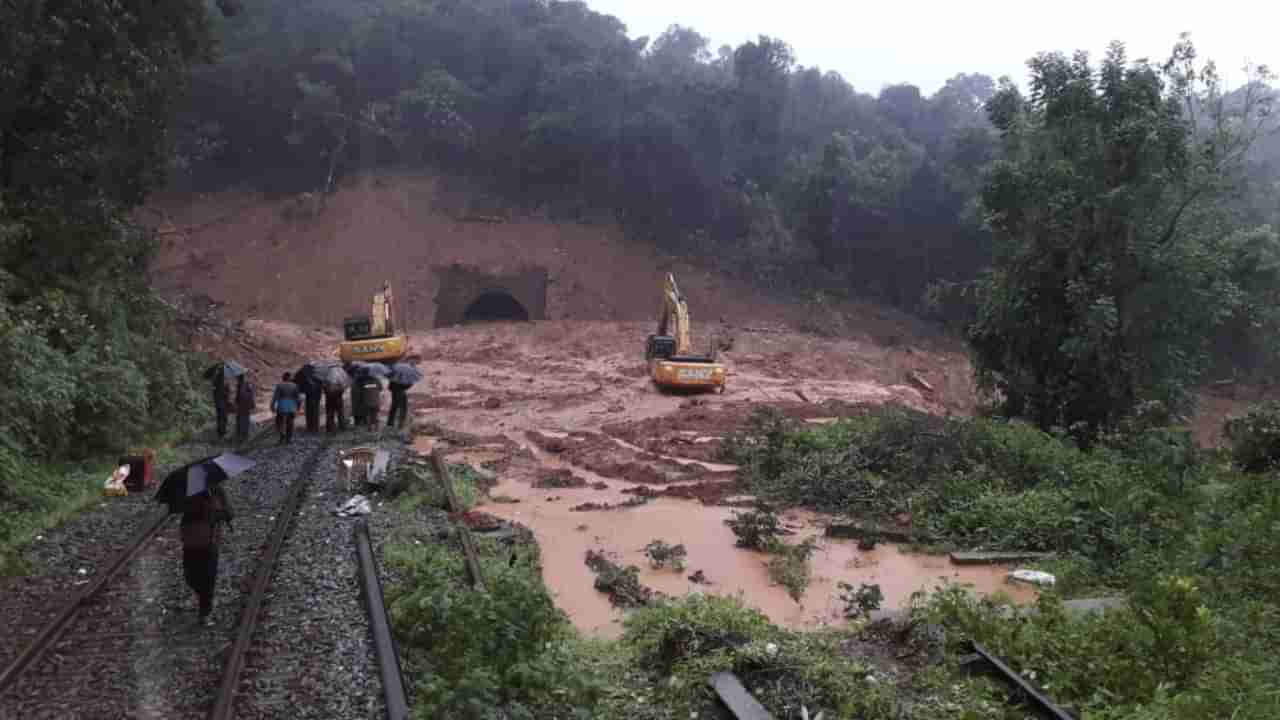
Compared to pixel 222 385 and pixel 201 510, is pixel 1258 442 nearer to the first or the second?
pixel 201 510

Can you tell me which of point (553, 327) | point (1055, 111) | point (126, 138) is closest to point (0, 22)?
point (126, 138)

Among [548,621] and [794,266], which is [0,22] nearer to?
[548,621]

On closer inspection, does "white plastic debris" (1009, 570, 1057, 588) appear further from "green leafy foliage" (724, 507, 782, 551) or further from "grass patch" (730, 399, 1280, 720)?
"green leafy foliage" (724, 507, 782, 551)

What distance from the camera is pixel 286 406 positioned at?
667 inches

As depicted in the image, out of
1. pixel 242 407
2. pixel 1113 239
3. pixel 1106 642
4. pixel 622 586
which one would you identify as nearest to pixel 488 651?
pixel 622 586

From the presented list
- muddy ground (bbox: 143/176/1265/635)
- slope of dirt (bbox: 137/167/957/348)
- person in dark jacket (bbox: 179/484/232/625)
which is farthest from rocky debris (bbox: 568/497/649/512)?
slope of dirt (bbox: 137/167/957/348)

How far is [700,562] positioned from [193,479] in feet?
22.6

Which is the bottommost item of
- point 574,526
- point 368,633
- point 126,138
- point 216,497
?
point 574,526

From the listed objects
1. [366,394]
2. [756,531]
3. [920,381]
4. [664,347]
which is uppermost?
[366,394]

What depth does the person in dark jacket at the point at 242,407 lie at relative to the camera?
17.0 m

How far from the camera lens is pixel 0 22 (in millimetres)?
13906

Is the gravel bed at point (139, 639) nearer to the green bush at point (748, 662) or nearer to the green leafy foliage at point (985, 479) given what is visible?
the green bush at point (748, 662)

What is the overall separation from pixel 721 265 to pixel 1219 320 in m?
29.8

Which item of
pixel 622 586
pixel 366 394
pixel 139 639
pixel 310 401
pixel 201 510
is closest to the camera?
pixel 139 639
